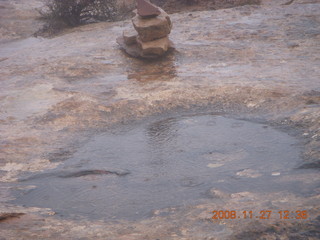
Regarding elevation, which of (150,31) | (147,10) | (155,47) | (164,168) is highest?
(147,10)

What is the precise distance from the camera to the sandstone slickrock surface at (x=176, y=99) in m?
2.65

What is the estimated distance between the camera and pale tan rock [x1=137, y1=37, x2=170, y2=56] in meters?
7.08

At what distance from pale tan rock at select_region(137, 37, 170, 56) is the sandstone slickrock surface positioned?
238 mm

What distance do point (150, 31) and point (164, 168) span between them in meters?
3.66

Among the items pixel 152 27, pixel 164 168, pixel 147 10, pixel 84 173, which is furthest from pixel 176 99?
pixel 147 10

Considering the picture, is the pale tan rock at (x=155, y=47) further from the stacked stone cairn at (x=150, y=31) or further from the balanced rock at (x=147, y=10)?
the balanced rock at (x=147, y=10)

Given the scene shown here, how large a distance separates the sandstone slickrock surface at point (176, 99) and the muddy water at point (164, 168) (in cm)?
11

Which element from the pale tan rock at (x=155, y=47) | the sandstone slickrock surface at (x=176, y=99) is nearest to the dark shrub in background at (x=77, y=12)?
the sandstone slickrock surface at (x=176, y=99)

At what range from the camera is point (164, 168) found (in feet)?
12.9

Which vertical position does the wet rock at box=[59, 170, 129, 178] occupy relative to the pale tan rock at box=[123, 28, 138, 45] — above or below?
below

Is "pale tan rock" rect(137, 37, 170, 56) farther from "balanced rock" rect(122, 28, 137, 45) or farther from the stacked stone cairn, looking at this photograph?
"balanced rock" rect(122, 28, 137, 45)
